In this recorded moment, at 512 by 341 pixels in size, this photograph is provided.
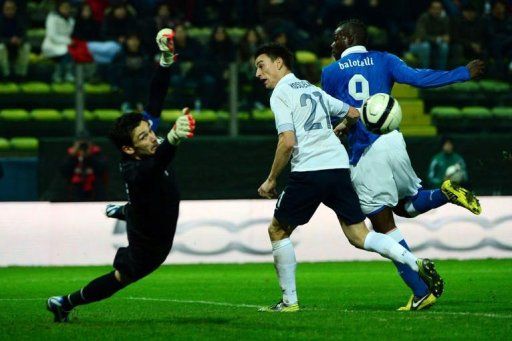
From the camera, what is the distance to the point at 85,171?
1938cm

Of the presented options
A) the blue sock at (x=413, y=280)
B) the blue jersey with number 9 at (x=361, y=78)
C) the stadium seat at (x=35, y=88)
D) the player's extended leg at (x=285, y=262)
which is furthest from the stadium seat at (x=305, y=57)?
the player's extended leg at (x=285, y=262)

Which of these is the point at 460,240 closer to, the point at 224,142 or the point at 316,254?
the point at 316,254

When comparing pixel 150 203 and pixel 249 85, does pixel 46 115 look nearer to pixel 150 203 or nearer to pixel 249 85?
pixel 249 85

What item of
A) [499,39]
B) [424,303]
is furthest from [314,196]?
[499,39]

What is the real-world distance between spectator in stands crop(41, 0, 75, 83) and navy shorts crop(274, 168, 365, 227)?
1192cm

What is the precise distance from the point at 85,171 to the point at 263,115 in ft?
11.3

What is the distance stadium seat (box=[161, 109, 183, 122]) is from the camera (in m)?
19.7

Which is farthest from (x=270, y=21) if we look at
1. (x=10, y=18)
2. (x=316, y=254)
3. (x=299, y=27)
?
(x=316, y=254)

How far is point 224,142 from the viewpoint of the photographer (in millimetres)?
20312

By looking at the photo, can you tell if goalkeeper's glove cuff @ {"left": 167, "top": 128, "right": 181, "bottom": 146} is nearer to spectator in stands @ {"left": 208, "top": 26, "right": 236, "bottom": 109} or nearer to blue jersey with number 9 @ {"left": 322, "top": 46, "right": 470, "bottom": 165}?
blue jersey with number 9 @ {"left": 322, "top": 46, "right": 470, "bottom": 165}

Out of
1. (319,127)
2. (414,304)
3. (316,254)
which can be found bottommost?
(316,254)

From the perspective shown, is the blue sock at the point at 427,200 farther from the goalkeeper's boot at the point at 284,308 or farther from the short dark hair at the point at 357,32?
the goalkeeper's boot at the point at 284,308

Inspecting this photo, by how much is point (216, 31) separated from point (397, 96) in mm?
3877

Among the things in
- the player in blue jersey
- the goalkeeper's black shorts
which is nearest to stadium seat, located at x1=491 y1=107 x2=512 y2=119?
the player in blue jersey
